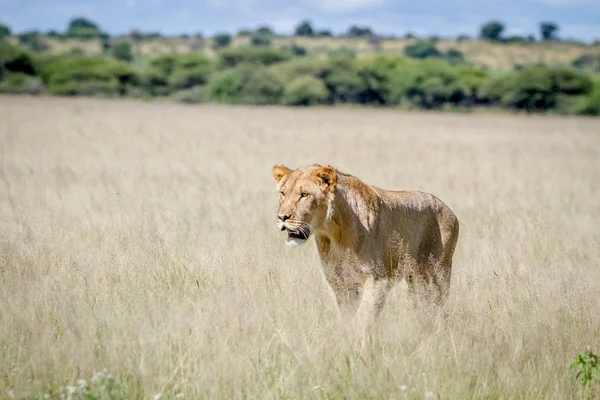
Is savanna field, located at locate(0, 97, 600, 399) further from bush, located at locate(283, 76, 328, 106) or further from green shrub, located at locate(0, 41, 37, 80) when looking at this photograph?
green shrub, located at locate(0, 41, 37, 80)

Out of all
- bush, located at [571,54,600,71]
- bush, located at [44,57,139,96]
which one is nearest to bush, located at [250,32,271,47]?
bush, located at [571,54,600,71]

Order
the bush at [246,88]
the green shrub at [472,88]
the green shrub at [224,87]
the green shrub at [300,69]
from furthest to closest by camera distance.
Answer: the green shrub at [300,69], the green shrub at [472,88], the green shrub at [224,87], the bush at [246,88]

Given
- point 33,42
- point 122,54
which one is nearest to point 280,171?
point 122,54

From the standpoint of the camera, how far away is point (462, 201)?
11906 mm

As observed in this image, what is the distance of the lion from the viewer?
215 inches

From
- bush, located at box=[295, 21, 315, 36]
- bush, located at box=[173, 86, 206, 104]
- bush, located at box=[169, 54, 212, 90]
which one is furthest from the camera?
bush, located at box=[295, 21, 315, 36]

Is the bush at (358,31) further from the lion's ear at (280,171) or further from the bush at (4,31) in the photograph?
the lion's ear at (280,171)

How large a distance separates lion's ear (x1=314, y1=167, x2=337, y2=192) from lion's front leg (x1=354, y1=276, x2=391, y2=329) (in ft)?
2.27

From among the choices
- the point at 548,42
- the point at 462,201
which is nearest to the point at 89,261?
the point at 462,201

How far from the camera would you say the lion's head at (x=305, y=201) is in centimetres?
539

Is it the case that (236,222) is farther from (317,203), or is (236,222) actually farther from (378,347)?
(378,347)

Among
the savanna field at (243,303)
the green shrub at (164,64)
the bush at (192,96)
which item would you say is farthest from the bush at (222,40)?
the savanna field at (243,303)

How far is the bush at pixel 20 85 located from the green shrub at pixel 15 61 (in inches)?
121

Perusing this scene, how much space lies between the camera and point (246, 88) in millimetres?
57781
